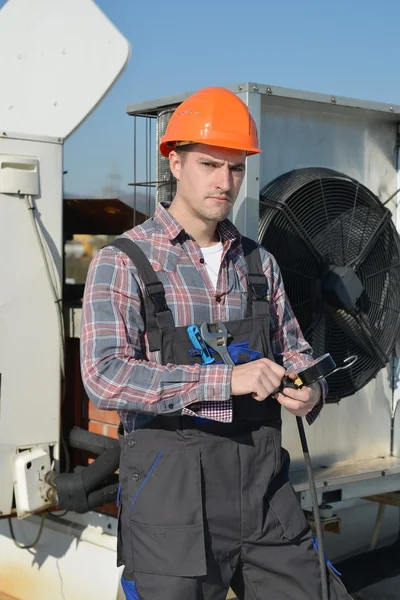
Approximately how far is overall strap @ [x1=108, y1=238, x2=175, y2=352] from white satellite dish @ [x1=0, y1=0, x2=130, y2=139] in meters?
1.36

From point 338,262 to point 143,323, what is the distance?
48.4 inches

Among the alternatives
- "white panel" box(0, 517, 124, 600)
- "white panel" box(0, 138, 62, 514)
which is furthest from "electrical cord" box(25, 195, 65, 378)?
"white panel" box(0, 517, 124, 600)

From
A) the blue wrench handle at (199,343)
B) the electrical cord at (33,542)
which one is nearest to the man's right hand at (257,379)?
the blue wrench handle at (199,343)

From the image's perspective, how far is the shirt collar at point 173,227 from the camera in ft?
7.61

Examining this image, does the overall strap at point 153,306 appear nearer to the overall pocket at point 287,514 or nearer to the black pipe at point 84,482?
the overall pocket at point 287,514

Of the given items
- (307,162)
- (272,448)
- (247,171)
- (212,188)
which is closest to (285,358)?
(272,448)

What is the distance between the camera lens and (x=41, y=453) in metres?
3.27

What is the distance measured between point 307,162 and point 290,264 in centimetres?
44

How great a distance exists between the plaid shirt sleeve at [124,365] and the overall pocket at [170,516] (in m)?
0.17

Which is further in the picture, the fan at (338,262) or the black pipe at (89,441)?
the black pipe at (89,441)

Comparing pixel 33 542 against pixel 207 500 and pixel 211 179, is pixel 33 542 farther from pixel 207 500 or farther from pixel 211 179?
pixel 211 179

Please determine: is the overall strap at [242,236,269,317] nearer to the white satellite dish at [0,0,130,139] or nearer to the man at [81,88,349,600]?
the man at [81,88,349,600]

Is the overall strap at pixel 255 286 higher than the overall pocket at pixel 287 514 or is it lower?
higher

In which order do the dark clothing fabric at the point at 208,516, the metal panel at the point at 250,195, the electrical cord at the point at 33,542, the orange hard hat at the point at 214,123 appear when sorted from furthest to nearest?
the electrical cord at the point at 33,542
the metal panel at the point at 250,195
the orange hard hat at the point at 214,123
the dark clothing fabric at the point at 208,516
